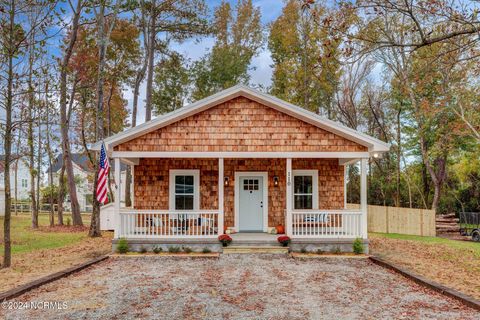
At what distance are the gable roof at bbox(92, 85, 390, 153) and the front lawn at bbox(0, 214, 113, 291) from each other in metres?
3.29

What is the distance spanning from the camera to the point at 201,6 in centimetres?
2252

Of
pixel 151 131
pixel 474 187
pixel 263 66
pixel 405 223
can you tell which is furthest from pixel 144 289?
pixel 474 187

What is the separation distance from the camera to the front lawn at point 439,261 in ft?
27.0

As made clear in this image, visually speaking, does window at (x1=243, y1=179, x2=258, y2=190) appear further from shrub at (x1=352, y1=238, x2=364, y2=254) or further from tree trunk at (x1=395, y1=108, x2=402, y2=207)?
tree trunk at (x1=395, y1=108, x2=402, y2=207)

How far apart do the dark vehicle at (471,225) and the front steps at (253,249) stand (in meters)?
12.4

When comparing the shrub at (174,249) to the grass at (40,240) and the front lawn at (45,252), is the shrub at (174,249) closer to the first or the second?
the front lawn at (45,252)

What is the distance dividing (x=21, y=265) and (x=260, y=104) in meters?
7.74

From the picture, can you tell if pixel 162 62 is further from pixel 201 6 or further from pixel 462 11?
pixel 462 11

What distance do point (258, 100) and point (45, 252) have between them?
801cm

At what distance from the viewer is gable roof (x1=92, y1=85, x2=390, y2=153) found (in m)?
11.7

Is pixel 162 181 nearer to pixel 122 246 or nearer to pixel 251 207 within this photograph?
pixel 122 246

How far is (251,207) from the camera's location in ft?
45.6

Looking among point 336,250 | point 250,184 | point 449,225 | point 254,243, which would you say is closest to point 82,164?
point 250,184

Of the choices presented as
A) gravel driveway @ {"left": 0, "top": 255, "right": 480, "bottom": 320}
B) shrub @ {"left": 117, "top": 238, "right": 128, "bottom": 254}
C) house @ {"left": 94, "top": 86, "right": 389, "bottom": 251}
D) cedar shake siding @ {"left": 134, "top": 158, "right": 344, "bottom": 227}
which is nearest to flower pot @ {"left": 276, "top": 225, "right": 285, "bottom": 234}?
cedar shake siding @ {"left": 134, "top": 158, "right": 344, "bottom": 227}
